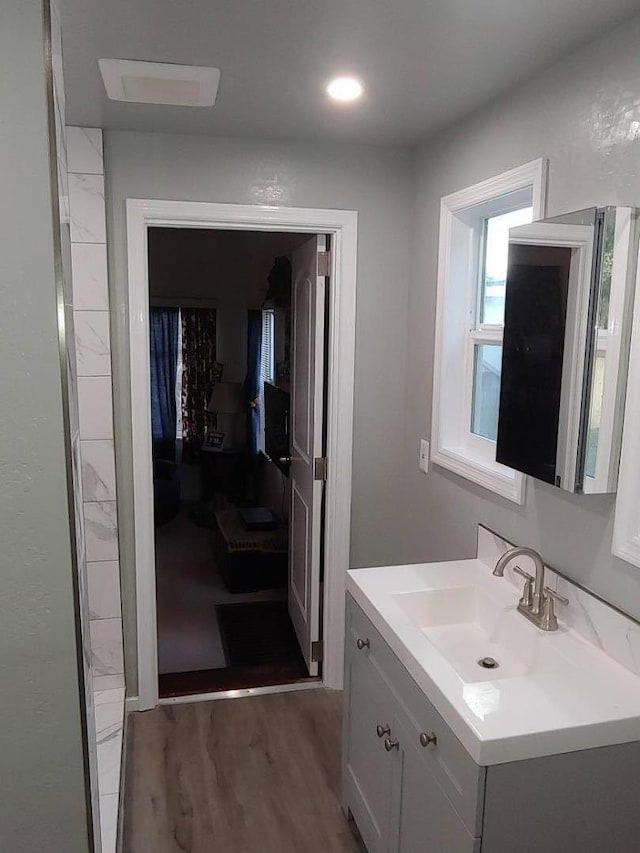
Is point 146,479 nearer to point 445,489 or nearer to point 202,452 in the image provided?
point 445,489

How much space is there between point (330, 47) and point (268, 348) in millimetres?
4044

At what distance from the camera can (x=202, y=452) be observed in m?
6.26

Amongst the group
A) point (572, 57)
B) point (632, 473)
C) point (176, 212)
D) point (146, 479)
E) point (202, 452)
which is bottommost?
point (202, 452)

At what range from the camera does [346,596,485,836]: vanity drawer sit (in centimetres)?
141

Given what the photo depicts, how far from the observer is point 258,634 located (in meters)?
3.72

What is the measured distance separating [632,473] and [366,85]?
1347 millimetres

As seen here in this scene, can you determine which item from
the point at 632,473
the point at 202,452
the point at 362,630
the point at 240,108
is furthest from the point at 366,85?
the point at 202,452

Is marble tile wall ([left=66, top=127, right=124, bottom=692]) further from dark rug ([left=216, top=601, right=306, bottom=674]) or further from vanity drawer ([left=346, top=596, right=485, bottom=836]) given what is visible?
vanity drawer ([left=346, top=596, right=485, bottom=836])

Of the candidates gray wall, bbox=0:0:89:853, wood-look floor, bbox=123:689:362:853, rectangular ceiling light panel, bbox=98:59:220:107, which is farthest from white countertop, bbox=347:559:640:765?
rectangular ceiling light panel, bbox=98:59:220:107

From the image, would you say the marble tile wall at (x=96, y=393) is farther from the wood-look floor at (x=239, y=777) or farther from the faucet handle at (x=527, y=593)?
the faucet handle at (x=527, y=593)

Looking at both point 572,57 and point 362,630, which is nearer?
point 572,57

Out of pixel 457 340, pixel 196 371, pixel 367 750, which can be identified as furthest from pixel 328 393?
pixel 196 371

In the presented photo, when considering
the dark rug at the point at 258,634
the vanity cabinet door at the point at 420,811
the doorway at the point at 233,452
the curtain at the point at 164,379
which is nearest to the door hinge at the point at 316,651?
the doorway at the point at 233,452

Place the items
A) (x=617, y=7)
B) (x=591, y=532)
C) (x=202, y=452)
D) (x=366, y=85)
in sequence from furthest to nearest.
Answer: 1. (x=202, y=452)
2. (x=366, y=85)
3. (x=591, y=532)
4. (x=617, y=7)
